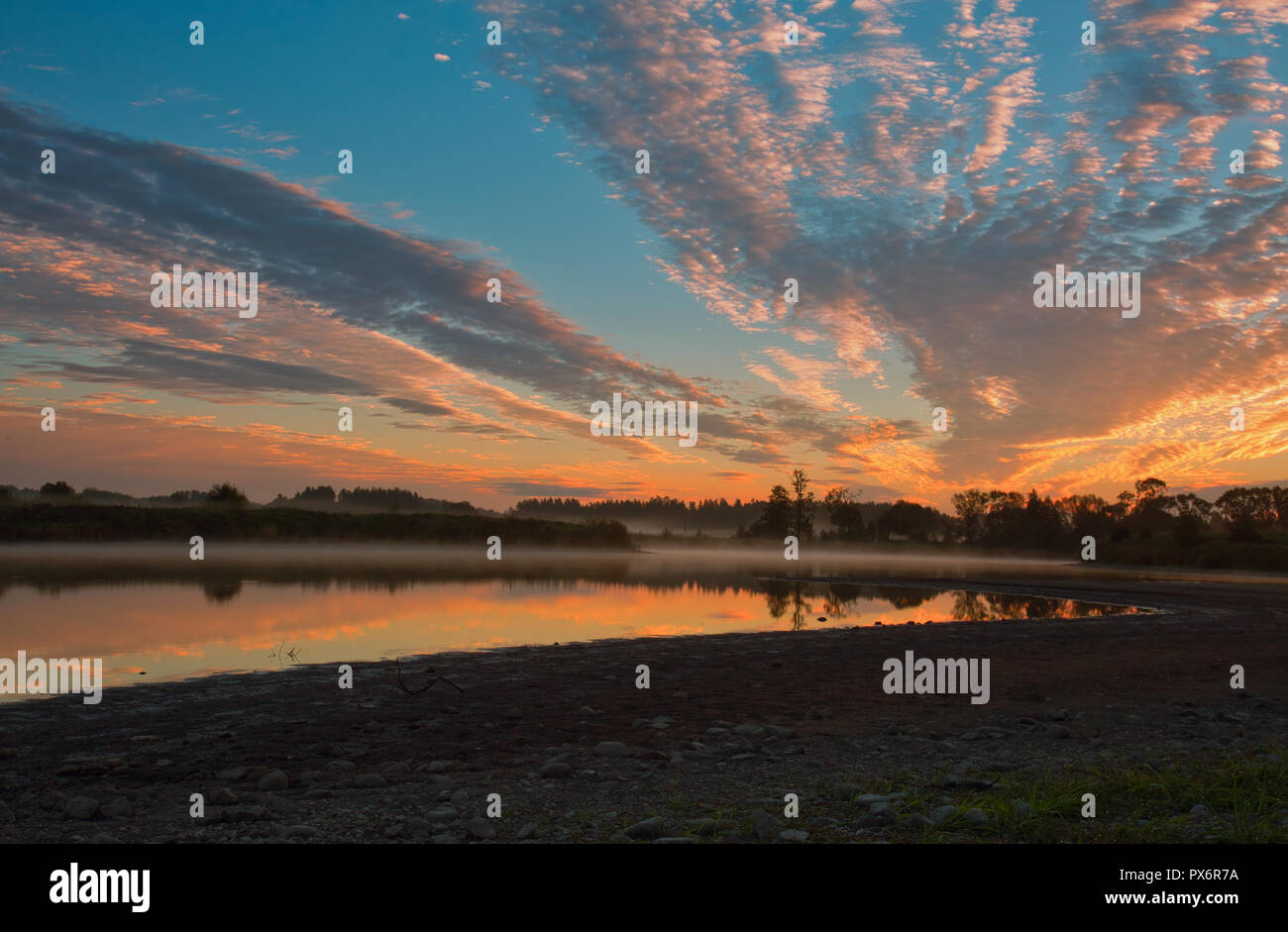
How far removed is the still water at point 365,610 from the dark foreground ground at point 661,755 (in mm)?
4809

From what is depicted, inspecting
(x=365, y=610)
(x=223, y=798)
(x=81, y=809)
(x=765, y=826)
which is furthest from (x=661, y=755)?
(x=365, y=610)

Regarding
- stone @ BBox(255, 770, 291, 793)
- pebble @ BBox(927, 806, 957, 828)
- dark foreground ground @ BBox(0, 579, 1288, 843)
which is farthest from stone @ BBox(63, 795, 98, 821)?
pebble @ BBox(927, 806, 957, 828)

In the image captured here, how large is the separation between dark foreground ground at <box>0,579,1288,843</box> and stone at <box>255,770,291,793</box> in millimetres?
22

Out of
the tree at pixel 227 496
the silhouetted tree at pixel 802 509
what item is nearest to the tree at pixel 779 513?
the silhouetted tree at pixel 802 509

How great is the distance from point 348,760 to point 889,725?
7.74 metres

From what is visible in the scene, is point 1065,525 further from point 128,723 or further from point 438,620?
point 128,723

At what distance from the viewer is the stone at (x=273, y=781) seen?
336 inches

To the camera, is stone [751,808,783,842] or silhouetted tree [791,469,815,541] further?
silhouetted tree [791,469,815,541]

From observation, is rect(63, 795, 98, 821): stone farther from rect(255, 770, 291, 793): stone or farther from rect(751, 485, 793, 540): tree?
rect(751, 485, 793, 540): tree

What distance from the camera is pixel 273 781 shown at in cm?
860

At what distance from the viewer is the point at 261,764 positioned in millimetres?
9594

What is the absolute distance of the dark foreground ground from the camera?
269 inches

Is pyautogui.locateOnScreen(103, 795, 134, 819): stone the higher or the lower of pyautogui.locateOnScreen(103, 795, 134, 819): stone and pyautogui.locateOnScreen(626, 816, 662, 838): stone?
the lower
